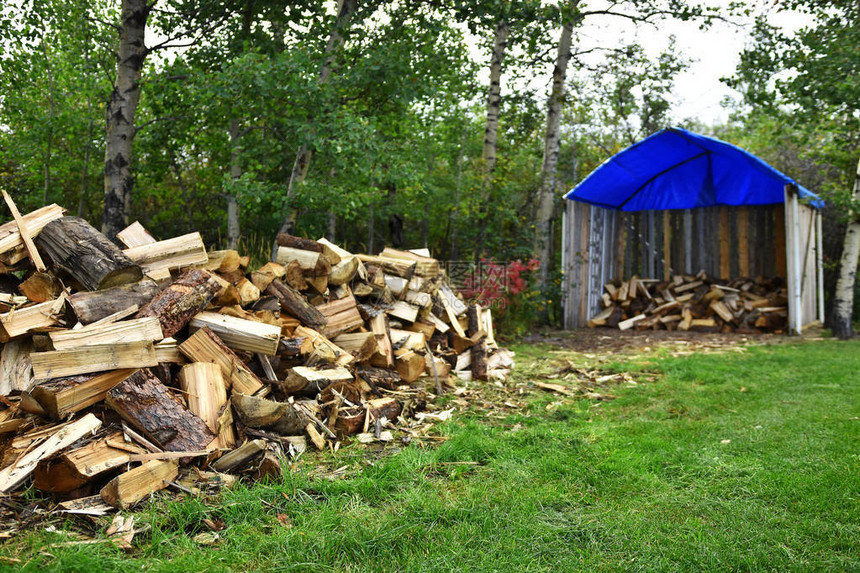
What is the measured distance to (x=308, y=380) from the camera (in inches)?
153

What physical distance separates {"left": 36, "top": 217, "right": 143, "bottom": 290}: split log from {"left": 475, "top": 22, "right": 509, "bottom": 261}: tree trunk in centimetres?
710

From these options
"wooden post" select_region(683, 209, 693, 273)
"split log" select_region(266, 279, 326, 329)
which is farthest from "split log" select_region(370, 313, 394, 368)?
"wooden post" select_region(683, 209, 693, 273)

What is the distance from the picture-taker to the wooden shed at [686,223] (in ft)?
32.4

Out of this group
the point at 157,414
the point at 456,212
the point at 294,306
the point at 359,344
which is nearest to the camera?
the point at 157,414

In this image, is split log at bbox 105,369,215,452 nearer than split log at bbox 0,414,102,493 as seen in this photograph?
No

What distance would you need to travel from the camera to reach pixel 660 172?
36.8 feet

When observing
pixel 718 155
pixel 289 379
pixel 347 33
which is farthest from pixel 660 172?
pixel 289 379

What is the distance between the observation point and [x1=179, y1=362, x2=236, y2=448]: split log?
10.8 feet

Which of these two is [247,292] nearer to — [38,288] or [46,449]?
[38,288]

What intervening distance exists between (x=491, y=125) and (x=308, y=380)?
761 centimetres

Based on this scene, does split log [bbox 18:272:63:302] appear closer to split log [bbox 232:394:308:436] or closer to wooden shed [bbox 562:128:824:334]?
split log [bbox 232:394:308:436]

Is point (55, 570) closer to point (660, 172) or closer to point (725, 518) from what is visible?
point (725, 518)

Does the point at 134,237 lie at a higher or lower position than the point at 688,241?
lower

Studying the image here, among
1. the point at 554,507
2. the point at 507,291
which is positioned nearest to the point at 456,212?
the point at 507,291
